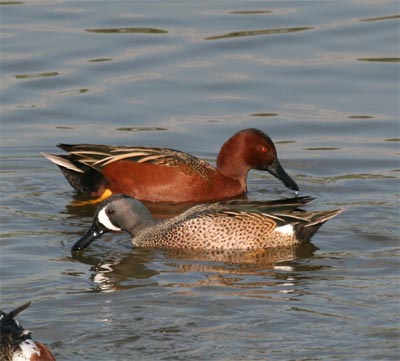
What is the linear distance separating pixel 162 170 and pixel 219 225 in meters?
1.74

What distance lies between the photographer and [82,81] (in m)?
16.0

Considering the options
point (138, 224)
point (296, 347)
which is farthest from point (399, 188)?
point (296, 347)

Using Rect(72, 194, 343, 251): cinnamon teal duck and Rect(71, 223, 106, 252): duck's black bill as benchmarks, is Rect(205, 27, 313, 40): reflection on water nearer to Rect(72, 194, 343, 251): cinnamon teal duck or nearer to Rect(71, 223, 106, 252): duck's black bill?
Rect(72, 194, 343, 251): cinnamon teal duck

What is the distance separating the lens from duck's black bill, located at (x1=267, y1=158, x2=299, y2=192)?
42.5 feet

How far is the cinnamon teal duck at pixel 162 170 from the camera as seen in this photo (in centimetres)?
1298

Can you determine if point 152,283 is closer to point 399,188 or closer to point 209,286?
point 209,286

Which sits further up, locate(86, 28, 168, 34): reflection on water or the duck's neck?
locate(86, 28, 168, 34): reflection on water

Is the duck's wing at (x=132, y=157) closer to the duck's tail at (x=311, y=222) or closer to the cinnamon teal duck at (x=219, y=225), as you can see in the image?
the cinnamon teal duck at (x=219, y=225)

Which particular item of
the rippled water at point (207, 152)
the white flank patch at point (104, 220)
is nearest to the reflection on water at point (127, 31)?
the rippled water at point (207, 152)

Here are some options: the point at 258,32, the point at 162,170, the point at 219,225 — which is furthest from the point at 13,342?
Answer: the point at 258,32

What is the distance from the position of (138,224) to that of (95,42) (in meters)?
6.32

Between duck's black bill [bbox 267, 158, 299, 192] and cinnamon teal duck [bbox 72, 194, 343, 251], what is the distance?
4.54 feet

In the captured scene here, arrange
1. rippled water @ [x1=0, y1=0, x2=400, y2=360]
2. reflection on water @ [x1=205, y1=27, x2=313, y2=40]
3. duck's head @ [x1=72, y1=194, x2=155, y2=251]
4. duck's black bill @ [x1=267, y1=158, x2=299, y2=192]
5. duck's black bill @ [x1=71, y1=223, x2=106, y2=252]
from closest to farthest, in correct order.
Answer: rippled water @ [x1=0, y1=0, x2=400, y2=360] → duck's black bill @ [x1=71, y1=223, x2=106, y2=252] → duck's head @ [x1=72, y1=194, x2=155, y2=251] → duck's black bill @ [x1=267, y1=158, x2=299, y2=192] → reflection on water @ [x1=205, y1=27, x2=313, y2=40]

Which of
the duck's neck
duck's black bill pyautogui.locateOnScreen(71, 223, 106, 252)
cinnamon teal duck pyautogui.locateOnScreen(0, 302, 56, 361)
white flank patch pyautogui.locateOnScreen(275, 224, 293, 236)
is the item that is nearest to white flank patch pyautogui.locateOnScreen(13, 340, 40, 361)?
cinnamon teal duck pyautogui.locateOnScreen(0, 302, 56, 361)
